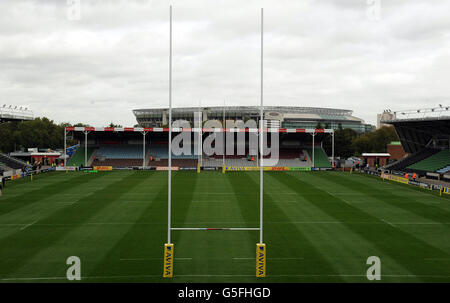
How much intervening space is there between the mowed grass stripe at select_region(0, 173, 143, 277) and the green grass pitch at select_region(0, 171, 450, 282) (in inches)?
2.0

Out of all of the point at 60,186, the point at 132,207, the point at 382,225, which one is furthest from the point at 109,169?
the point at 382,225

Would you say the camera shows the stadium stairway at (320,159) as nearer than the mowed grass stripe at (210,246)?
No

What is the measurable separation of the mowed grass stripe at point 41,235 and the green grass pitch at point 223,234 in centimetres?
5

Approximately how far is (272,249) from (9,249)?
12.0 metres

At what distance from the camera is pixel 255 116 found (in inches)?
5512

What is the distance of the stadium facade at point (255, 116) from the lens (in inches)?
5494

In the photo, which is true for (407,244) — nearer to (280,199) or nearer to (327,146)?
(280,199)

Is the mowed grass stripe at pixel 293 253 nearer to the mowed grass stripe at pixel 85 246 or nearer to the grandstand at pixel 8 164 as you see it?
the mowed grass stripe at pixel 85 246

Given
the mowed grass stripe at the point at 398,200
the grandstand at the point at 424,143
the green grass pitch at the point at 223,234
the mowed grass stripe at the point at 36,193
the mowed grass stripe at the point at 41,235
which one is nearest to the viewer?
the green grass pitch at the point at 223,234

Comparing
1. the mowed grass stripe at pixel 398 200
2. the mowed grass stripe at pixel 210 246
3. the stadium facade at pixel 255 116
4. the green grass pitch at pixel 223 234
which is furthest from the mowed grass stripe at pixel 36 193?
the stadium facade at pixel 255 116

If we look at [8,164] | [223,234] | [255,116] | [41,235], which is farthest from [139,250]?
[255,116]

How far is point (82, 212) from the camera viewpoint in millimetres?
24672

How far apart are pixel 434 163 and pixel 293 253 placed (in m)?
43.9

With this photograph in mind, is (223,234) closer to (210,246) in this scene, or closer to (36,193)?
(210,246)
